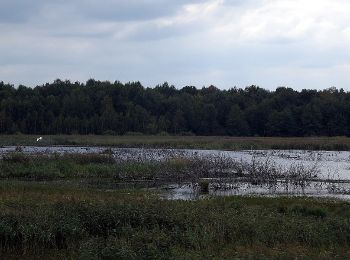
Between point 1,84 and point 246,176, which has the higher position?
point 1,84

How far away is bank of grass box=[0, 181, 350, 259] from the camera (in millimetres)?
14148

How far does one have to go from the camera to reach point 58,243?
51.4 feet

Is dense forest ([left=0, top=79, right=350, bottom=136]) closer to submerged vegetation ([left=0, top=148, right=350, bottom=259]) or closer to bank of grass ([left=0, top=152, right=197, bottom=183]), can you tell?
bank of grass ([left=0, top=152, right=197, bottom=183])

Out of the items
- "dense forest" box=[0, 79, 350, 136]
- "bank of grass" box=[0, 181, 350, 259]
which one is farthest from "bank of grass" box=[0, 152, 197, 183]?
"dense forest" box=[0, 79, 350, 136]

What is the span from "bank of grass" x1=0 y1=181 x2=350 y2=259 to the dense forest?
113210 millimetres

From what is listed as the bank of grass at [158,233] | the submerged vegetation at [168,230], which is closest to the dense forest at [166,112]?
the submerged vegetation at [168,230]

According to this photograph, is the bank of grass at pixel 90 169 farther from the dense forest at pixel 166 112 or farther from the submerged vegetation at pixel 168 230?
the dense forest at pixel 166 112

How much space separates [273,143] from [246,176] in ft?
156

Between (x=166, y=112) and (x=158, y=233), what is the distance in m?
138

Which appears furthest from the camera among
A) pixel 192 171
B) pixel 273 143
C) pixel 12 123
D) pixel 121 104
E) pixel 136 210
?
pixel 121 104

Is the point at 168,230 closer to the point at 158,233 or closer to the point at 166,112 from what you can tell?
the point at 158,233

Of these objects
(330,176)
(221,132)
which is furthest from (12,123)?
(330,176)

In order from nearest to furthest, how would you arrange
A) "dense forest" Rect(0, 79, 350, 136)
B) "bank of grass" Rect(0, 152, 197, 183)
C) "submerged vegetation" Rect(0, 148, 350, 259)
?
"submerged vegetation" Rect(0, 148, 350, 259) < "bank of grass" Rect(0, 152, 197, 183) < "dense forest" Rect(0, 79, 350, 136)

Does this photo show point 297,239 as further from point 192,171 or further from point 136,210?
point 192,171
